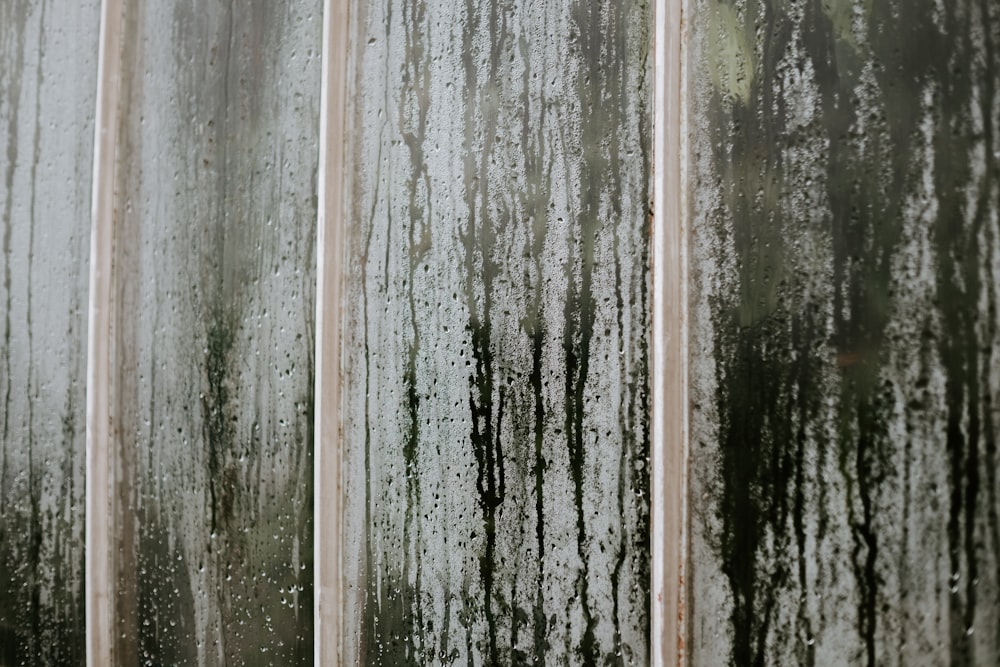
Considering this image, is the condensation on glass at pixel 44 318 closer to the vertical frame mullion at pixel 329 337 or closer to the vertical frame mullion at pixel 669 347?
the vertical frame mullion at pixel 329 337

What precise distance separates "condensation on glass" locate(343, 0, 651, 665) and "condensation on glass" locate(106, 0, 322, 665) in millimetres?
63

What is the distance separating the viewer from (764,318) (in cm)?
51

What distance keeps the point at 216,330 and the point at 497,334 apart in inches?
12.5

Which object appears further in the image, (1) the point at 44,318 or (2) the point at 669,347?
(1) the point at 44,318

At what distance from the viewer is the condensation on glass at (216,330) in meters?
0.63

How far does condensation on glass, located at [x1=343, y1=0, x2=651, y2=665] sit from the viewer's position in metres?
0.55

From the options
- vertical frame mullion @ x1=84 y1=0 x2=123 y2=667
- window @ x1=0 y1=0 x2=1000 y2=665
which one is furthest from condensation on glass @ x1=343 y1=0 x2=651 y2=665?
vertical frame mullion @ x1=84 y1=0 x2=123 y2=667

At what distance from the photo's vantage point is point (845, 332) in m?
0.48

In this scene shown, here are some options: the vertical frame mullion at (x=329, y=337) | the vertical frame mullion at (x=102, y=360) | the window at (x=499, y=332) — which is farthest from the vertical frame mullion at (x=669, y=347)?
the vertical frame mullion at (x=102, y=360)

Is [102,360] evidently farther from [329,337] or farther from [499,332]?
[499,332]

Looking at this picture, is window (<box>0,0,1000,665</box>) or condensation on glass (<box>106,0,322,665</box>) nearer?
window (<box>0,0,1000,665</box>)

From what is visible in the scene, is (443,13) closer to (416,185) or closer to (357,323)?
(416,185)

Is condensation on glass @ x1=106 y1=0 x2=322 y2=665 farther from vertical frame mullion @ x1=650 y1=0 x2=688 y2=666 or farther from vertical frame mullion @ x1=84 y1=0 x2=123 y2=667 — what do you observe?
vertical frame mullion @ x1=650 y1=0 x2=688 y2=666

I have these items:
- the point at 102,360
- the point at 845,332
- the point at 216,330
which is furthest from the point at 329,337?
Answer: the point at 845,332
